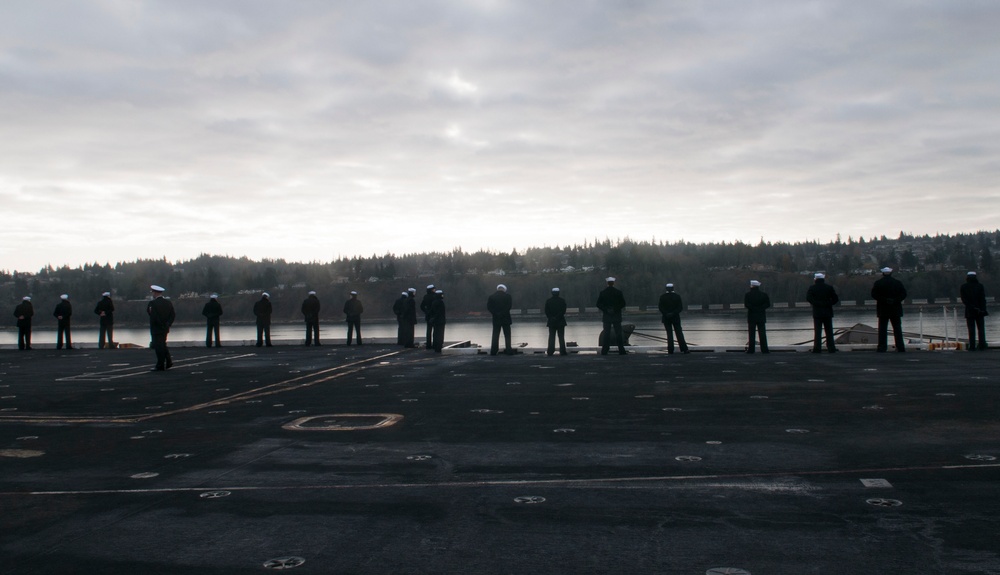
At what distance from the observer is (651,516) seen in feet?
17.0

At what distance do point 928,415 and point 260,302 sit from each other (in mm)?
24421

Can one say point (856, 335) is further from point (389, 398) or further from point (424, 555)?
point (424, 555)

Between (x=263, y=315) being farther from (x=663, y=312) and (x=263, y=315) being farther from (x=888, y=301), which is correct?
(x=888, y=301)

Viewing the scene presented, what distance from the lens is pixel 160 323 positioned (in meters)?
18.8

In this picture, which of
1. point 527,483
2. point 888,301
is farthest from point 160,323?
point 888,301

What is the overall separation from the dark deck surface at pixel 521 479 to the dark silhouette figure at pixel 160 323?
542 cm

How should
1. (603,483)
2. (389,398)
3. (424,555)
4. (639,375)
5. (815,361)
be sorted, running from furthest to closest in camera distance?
(815,361), (639,375), (389,398), (603,483), (424,555)

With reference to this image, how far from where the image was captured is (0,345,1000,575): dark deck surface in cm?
452

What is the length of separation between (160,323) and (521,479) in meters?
15.5

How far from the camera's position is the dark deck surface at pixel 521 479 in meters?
4.52

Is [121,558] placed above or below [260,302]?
below

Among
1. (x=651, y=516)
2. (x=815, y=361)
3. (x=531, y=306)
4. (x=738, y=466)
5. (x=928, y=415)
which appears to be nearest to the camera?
(x=651, y=516)

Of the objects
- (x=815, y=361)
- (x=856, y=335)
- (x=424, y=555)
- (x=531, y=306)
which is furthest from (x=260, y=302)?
(x=531, y=306)

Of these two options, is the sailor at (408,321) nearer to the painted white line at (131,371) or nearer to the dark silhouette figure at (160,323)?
the painted white line at (131,371)
